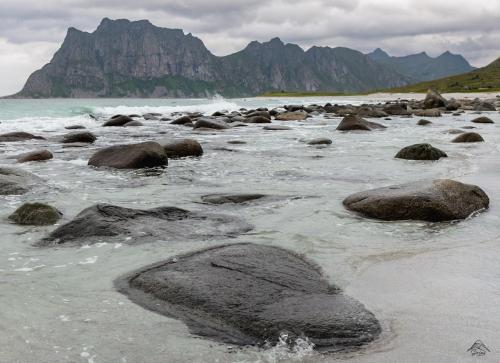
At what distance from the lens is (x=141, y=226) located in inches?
266

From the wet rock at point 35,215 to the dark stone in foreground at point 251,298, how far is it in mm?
2697

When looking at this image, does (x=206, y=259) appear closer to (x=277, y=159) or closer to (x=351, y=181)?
(x=351, y=181)

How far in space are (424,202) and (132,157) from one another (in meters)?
7.75

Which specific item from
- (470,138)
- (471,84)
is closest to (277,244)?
(470,138)

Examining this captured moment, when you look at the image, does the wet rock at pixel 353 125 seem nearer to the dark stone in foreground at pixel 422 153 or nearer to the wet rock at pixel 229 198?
the dark stone in foreground at pixel 422 153

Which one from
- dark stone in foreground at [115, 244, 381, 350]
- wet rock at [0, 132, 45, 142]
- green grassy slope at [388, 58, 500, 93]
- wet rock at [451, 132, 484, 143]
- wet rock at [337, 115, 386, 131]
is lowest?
wet rock at [451, 132, 484, 143]

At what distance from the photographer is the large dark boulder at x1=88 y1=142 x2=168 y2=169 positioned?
12.7 meters

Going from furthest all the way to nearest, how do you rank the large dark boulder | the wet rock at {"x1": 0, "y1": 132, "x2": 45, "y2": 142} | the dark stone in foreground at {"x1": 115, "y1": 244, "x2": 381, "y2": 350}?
1. the wet rock at {"x1": 0, "y1": 132, "x2": 45, "y2": 142}
2. the large dark boulder
3. the dark stone in foreground at {"x1": 115, "y1": 244, "x2": 381, "y2": 350}

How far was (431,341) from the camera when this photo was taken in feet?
12.0

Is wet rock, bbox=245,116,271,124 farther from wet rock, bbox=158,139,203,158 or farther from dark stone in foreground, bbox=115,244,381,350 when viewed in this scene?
dark stone in foreground, bbox=115,244,381,350

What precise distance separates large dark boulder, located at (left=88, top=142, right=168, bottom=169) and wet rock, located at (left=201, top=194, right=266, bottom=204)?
4240mm

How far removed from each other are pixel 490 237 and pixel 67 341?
530 cm

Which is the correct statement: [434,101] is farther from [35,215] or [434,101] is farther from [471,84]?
[471,84]

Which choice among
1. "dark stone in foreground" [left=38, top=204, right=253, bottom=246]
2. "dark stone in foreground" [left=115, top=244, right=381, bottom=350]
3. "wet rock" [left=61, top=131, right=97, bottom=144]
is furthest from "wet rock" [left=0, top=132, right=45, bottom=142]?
"dark stone in foreground" [left=115, top=244, right=381, bottom=350]
